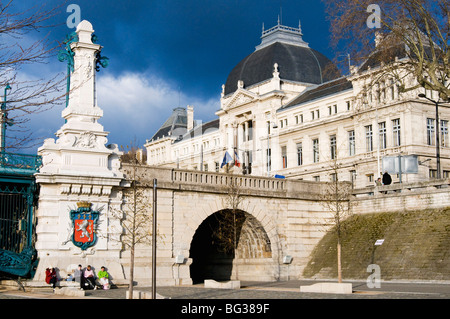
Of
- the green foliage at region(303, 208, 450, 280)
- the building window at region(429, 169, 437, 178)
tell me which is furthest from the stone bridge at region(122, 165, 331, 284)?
the building window at region(429, 169, 437, 178)

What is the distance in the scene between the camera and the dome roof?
80.1 meters

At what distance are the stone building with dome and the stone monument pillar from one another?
20.7 m

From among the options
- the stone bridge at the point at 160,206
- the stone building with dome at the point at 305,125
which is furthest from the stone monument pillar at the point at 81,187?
the stone building with dome at the point at 305,125

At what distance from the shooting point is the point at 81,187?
31.2 meters

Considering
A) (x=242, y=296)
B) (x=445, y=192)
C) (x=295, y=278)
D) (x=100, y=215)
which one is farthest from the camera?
(x=295, y=278)

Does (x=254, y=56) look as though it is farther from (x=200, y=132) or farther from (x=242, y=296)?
(x=242, y=296)

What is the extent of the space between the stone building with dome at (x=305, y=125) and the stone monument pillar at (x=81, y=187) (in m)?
20.7

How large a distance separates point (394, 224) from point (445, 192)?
3.23 meters

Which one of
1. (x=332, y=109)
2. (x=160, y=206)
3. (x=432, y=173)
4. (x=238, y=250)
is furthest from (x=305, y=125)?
(x=160, y=206)

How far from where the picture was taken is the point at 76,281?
2959 cm

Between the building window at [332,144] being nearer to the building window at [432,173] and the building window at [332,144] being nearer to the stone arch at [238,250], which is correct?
the building window at [432,173]

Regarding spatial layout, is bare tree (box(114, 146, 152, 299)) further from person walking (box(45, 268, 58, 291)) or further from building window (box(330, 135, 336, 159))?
building window (box(330, 135, 336, 159))

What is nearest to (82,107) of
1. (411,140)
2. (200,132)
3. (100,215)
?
(100,215)
